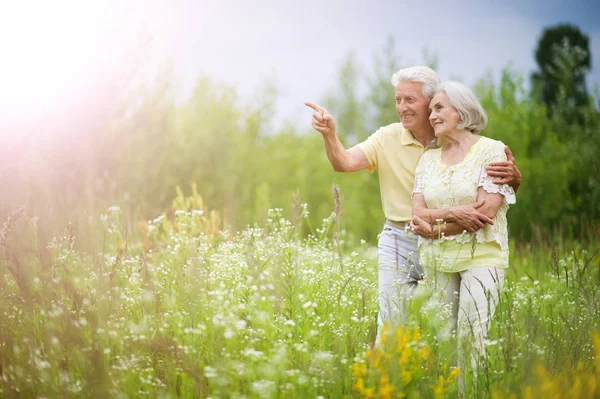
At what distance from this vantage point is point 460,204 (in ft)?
13.8

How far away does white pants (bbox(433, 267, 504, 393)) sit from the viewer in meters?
3.77

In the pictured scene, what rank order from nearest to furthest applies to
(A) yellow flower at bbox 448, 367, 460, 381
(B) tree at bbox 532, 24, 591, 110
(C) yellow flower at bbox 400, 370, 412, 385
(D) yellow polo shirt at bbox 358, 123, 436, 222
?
(C) yellow flower at bbox 400, 370, 412, 385 → (A) yellow flower at bbox 448, 367, 460, 381 → (D) yellow polo shirt at bbox 358, 123, 436, 222 → (B) tree at bbox 532, 24, 591, 110

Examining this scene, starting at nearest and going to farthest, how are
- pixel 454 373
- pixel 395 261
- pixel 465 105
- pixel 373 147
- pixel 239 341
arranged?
pixel 454 373, pixel 239 341, pixel 465 105, pixel 395 261, pixel 373 147

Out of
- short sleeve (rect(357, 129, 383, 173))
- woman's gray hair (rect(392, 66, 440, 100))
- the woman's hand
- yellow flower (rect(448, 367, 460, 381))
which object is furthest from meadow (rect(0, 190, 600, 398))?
woman's gray hair (rect(392, 66, 440, 100))

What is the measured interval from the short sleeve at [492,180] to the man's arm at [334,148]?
1072mm

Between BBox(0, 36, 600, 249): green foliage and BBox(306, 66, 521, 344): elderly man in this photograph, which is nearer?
BBox(306, 66, 521, 344): elderly man

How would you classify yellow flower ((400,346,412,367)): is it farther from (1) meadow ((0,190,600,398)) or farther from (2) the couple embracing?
(2) the couple embracing

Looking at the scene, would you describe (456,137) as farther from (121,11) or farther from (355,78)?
(355,78)

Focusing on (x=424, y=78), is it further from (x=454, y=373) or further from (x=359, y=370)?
(x=359, y=370)

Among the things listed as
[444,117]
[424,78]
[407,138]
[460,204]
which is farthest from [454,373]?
[424,78]

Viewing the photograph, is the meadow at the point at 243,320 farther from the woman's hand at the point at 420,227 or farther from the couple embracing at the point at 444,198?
the woman's hand at the point at 420,227

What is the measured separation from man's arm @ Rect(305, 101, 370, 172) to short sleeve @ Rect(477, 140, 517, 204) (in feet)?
3.52

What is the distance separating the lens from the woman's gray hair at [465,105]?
4.27 metres

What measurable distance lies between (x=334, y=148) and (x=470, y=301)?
5.03ft
